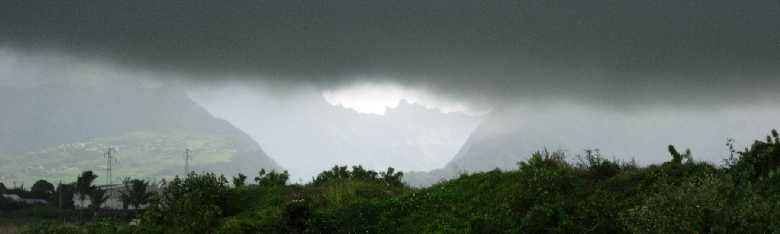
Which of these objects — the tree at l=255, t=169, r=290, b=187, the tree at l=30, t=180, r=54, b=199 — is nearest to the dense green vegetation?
the tree at l=255, t=169, r=290, b=187

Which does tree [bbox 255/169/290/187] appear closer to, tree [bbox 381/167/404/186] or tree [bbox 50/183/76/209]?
tree [bbox 381/167/404/186]

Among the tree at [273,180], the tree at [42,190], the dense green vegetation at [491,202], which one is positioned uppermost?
the tree at [42,190]

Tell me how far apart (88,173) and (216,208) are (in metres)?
80.2

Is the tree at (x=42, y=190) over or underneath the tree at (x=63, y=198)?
over

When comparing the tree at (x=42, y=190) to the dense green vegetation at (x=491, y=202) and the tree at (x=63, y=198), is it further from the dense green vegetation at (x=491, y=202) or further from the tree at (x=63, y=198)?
the dense green vegetation at (x=491, y=202)

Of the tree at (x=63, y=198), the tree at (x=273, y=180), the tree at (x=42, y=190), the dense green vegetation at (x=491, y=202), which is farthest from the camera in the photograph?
the tree at (x=42, y=190)

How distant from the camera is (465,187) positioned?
25.4m

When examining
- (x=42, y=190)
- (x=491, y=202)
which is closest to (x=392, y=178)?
(x=491, y=202)

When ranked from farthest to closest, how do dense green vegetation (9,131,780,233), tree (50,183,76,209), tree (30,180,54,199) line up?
tree (30,180,54,199) < tree (50,183,76,209) < dense green vegetation (9,131,780,233)

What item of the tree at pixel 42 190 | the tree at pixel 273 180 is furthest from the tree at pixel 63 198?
the tree at pixel 273 180

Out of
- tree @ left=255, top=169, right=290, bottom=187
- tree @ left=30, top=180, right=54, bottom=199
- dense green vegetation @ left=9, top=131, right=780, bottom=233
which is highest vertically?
tree @ left=30, top=180, right=54, bottom=199

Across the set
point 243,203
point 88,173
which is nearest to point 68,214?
point 88,173

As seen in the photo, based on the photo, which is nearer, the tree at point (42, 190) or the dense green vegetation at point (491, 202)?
the dense green vegetation at point (491, 202)

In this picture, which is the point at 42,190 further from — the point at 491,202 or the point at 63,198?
the point at 491,202
